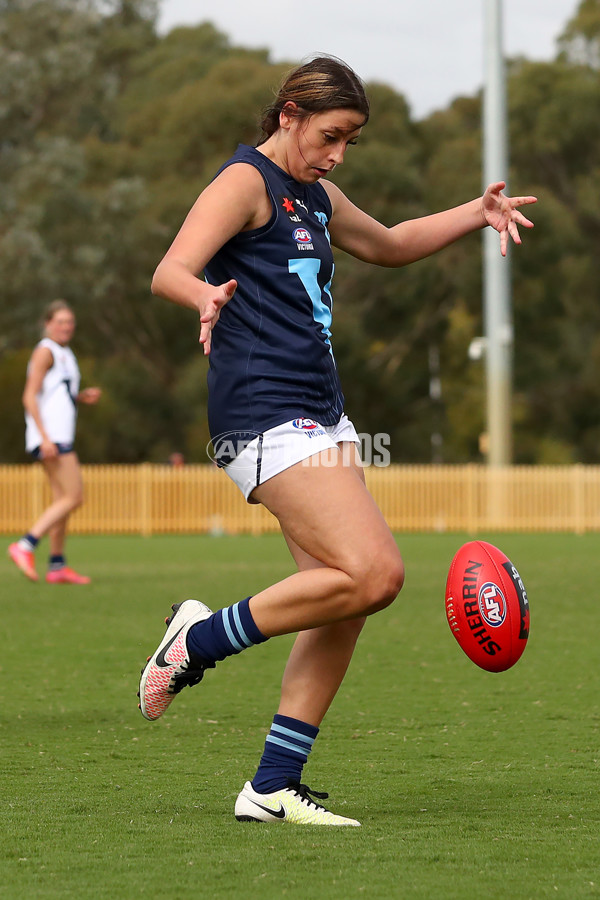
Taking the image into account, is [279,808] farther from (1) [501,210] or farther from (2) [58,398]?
(2) [58,398]

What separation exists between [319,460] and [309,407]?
18 centimetres

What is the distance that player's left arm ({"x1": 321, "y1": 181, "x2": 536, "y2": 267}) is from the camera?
14.2 ft

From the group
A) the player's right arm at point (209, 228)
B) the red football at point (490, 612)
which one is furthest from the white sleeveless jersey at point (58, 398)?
the player's right arm at point (209, 228)

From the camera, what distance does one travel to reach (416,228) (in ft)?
14.9

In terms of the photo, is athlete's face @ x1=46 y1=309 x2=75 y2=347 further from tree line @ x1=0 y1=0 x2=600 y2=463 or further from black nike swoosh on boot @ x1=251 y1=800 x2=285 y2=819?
tree line @ x1=0 y1=0 x2=600 y2=463

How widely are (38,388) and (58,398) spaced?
0.71 feet

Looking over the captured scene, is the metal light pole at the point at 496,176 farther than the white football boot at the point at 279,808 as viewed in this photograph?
Yes

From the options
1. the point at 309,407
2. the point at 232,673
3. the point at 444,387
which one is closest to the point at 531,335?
the point at 444,387

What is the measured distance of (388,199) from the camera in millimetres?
42531

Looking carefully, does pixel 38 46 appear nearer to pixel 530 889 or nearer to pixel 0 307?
pixel 0 307

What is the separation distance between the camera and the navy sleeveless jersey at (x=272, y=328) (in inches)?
147

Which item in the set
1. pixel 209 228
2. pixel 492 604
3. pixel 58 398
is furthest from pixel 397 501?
pixel 209 228

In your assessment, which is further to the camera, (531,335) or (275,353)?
(531,335)

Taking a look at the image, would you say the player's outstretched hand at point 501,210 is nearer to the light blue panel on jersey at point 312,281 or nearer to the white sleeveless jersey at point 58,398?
the light blue panel on jersey at point 312,281
